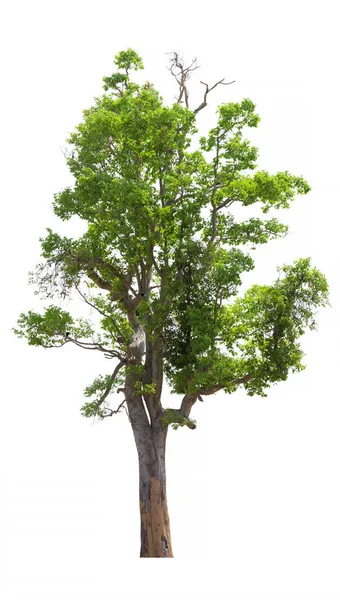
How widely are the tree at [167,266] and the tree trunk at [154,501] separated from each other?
2 cm

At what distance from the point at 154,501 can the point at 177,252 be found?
4.61 m

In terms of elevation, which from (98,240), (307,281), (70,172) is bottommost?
(307,281)

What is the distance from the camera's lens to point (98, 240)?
17.1 m

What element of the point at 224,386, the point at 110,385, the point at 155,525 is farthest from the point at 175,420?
the point at 155,525

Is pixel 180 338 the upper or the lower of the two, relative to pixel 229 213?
lower

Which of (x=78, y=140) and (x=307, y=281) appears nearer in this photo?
(x=307, y=281)

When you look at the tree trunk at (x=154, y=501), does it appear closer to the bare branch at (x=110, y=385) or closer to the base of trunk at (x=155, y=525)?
the base of trunk at (x=155, y=525)

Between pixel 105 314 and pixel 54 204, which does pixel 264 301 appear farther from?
pixel 54 204

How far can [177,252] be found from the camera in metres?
16.3

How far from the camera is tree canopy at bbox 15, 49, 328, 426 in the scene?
16.0 m

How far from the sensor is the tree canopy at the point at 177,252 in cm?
1600

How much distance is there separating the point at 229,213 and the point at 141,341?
9.80 feet

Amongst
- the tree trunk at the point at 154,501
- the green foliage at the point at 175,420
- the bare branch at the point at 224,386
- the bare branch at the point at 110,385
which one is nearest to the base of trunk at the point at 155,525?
the tree trunk at the point at 154,501

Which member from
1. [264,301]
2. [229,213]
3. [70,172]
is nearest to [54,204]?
[70,172]
